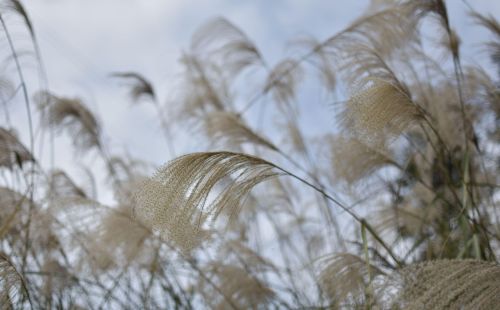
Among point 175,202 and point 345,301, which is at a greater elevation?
point 175,202

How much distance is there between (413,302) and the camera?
1657mm

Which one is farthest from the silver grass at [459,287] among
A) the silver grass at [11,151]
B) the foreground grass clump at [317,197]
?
the silver grass at [11,151]

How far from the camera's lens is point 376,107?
1.94 metres

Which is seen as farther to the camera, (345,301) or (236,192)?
(345,301)

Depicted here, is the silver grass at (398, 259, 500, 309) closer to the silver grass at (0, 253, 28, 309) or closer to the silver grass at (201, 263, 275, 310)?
the silver grass at (0, 253, 28, 309)

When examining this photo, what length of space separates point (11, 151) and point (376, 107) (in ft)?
8.25

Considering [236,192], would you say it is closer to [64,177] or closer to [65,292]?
[65,292]

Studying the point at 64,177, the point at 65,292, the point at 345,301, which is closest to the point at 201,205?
the point at 345,301

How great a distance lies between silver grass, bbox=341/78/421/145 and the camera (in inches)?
76.0

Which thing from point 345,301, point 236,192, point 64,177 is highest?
point 64,177

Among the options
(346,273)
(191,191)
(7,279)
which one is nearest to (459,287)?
(191,191)

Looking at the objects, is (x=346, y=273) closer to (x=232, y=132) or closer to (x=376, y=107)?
(x=376, y=107)

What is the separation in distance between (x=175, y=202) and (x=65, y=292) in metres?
2.21

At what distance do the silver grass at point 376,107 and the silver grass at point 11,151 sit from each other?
2.07 m
